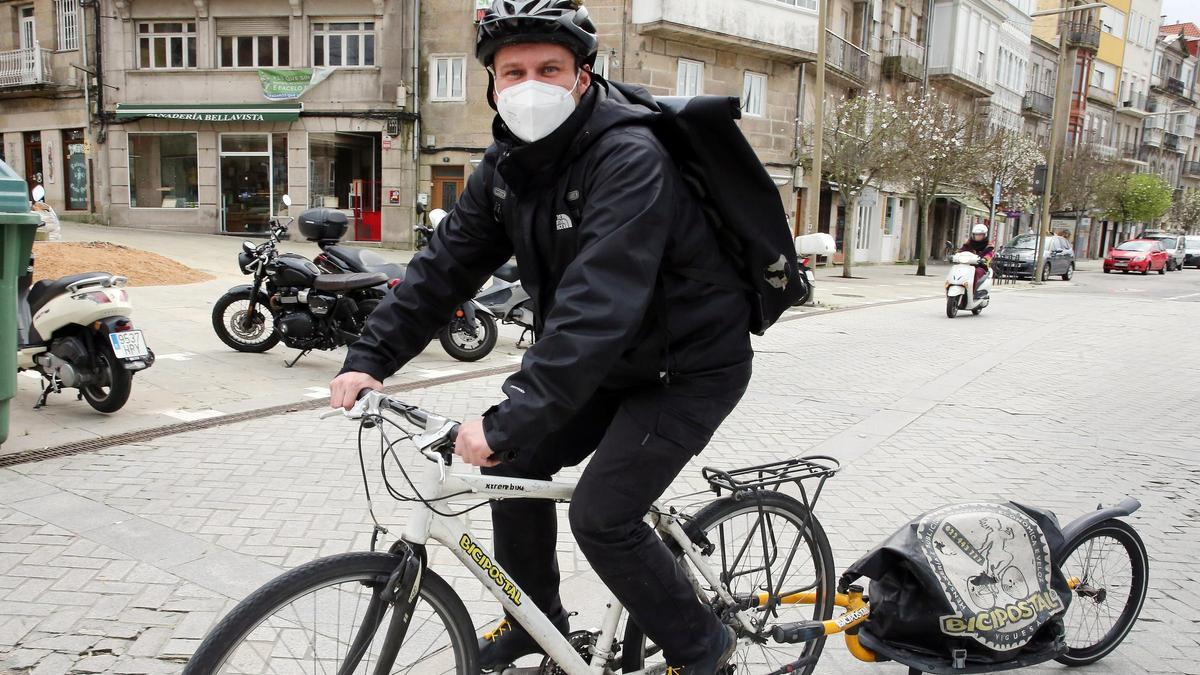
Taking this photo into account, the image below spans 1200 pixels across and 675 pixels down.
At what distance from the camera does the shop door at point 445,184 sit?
82.3 ft

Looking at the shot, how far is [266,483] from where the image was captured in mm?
4879

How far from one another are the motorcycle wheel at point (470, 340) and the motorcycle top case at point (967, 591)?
6.67m

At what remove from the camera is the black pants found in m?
2.17

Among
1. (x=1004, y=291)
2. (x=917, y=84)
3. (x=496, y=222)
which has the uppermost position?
(x=917, y=84)

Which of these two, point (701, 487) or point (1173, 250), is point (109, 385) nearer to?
point (701, 487)

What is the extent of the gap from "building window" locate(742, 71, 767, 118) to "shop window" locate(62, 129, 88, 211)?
20.4m

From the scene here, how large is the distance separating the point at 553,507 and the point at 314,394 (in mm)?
5235

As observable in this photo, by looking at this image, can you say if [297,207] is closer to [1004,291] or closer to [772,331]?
[772,331]

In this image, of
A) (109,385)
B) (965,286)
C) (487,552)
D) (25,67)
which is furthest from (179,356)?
(25,67)

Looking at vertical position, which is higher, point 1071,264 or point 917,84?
point 917,84

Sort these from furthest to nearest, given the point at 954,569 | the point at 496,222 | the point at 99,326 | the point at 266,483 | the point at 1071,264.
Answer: the point at 1071,264 < the point at 99,326 < the point at 266,483 < the point at 954,569 < the point at 496,222

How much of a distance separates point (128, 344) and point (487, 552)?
4.81m

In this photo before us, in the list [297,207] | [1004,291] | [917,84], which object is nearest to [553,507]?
[1004,291]

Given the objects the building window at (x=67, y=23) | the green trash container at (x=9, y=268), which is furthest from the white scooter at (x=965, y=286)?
the building window at (x=67, y=23)
